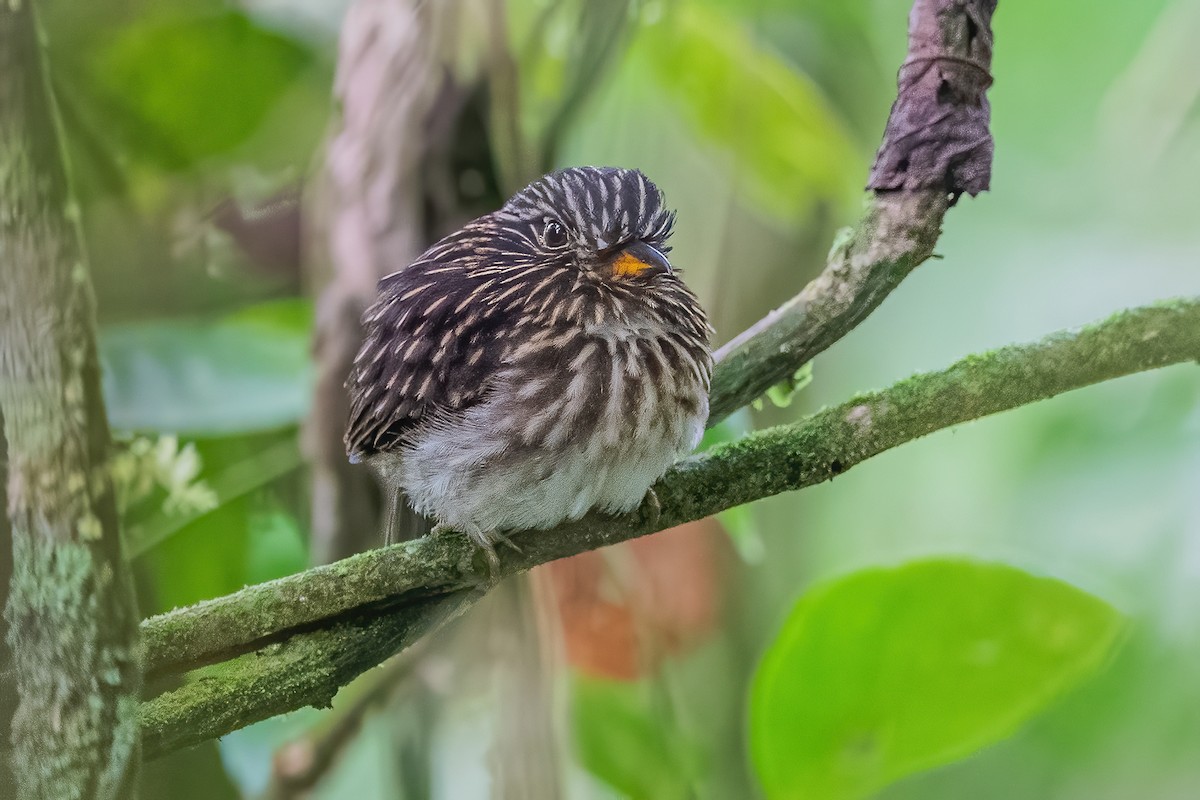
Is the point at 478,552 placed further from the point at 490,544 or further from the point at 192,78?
the point at 192,78

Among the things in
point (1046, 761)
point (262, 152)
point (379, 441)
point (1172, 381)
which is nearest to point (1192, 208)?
point (1172, 381)

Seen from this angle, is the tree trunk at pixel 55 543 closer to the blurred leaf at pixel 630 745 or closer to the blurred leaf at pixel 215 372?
the blurred leaf at pixel 215 372

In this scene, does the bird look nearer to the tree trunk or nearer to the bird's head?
the bird's head

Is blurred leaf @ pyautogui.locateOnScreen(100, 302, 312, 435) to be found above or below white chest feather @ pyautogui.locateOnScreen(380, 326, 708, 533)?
above

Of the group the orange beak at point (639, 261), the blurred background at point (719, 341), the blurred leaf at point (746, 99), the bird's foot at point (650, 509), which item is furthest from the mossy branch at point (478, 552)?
the blurred leaf at point (746, 99)

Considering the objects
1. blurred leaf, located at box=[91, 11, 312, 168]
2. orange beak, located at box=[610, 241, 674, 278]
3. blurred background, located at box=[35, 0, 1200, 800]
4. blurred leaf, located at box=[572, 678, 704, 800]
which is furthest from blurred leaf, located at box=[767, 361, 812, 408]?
blurred leaf, located at box=[91, 11, 312, 168]

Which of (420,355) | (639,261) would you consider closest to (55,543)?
(420,355)

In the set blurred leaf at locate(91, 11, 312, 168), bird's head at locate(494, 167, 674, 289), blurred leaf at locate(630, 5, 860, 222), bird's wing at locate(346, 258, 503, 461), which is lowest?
bird's wing at locate(346, 258, 503, 461)
